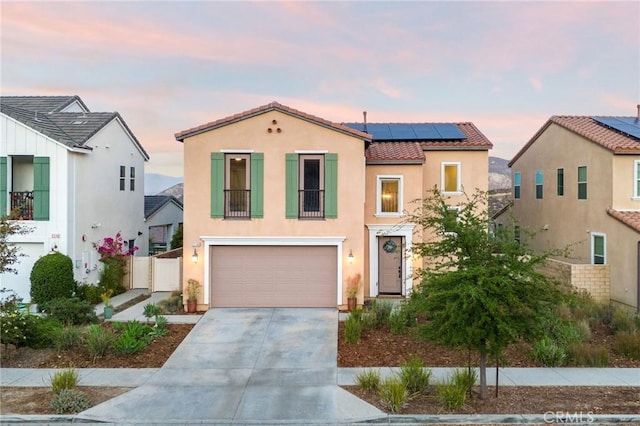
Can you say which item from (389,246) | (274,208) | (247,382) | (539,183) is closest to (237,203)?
(274,208)

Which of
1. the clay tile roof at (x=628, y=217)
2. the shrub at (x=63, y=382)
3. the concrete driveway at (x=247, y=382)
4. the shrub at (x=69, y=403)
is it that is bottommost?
the concrete driveway at (x=247, y=382)

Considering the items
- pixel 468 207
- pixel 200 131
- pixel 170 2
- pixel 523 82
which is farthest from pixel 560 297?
pixel 523 82

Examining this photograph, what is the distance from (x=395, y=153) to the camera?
16719 millimetres

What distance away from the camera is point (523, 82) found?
2064 centimetres

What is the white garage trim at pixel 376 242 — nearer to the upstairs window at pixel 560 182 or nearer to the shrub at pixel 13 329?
the upstairs window at pixel 560 182

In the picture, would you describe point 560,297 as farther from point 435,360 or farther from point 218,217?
point 218,217

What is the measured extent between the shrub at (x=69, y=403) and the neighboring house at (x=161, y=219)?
56.3 ft

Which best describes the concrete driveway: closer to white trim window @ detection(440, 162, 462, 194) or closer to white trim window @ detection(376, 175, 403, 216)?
white trim window @ detection(376, 175, 403, 216)

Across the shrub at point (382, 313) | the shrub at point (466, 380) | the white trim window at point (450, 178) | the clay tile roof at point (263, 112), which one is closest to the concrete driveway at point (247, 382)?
the shrub at point (382, 313)

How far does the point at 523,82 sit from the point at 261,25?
12.9 m

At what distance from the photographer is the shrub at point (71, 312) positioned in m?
12.4

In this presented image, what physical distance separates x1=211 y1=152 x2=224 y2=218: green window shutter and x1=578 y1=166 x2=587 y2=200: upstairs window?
1466cm

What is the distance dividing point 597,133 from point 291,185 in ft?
42.2

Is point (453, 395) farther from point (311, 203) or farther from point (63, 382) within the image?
point (311, 203)
